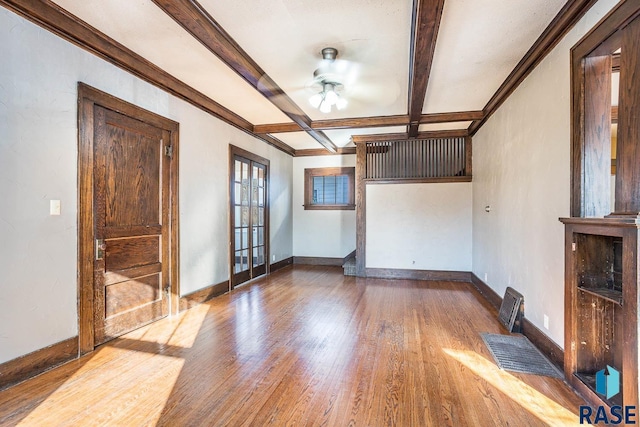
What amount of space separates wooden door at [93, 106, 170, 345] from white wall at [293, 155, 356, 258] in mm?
4028

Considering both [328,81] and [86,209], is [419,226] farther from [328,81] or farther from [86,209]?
[86,209]

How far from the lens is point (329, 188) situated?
7.31m

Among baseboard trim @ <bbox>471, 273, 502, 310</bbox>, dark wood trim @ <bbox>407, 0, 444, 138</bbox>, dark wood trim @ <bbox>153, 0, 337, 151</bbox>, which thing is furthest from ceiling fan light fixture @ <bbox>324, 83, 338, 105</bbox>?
baseboard trim @ <bbox>471, 273, 502, 310</bbox>

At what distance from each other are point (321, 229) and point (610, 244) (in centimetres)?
555

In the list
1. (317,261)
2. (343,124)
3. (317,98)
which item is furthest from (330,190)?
(317,98)

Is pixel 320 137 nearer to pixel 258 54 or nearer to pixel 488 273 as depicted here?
pixel 258 54

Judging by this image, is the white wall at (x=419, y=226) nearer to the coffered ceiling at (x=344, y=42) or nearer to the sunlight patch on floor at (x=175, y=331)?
the coffered ceiling at (x=344, y=42)

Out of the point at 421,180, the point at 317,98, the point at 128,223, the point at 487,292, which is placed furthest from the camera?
the point at 421,180

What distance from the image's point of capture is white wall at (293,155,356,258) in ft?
23.6

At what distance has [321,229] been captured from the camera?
7.31 meters

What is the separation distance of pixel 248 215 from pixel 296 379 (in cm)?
365

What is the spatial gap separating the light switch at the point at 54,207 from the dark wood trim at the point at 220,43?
1.65m

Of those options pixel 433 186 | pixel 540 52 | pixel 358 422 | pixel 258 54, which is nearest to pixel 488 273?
pixel 433 186

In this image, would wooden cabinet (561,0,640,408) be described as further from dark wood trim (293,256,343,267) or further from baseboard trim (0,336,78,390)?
dark wood trim (293,256,343,267)
